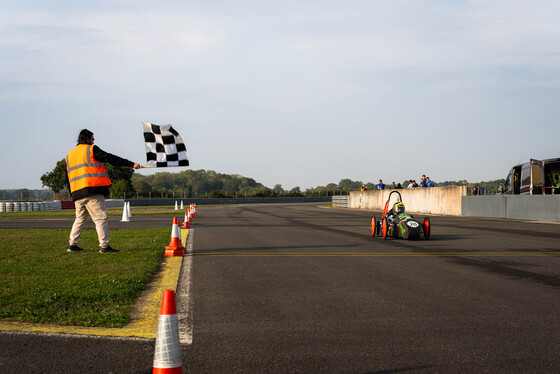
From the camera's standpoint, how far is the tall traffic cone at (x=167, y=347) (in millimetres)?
2932

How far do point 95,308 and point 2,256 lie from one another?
4.84 metres

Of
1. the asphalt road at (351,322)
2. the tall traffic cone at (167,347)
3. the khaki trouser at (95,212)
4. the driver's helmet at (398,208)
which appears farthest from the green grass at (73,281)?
the driver's helmet at (398,208)

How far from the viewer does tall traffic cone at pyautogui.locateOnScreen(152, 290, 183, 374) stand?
293cm

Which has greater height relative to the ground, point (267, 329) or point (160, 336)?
point (160, 336)

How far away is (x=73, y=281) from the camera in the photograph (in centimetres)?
654

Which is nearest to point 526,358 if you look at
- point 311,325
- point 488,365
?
point 488,365

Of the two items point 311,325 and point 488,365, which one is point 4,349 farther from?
point 488,365

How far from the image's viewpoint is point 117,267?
25.7 feet

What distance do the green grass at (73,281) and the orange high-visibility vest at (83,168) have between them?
1.27m

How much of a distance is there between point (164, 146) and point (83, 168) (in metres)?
1.50

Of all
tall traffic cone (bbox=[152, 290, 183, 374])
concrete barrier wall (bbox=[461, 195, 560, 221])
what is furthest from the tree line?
tall traffic cone (bbox=[152, 290, 183, 374])

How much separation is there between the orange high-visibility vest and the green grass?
1.27 meters

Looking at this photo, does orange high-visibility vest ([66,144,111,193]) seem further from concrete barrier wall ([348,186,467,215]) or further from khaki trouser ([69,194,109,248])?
concrete barrier wall ([348,186,467,215])

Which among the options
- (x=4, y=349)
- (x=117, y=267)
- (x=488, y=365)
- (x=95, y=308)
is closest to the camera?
(x=488, y=365)
